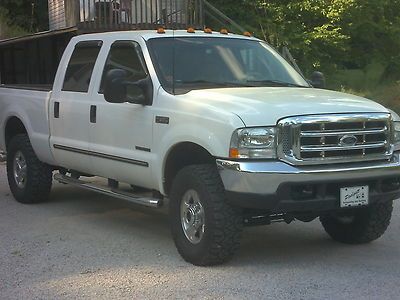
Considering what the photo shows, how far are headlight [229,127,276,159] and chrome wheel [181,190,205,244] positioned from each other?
611 millimetres

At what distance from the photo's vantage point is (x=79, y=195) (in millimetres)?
8641

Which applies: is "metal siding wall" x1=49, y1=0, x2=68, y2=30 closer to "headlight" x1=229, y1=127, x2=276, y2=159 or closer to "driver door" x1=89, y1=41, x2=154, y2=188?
"driver door" x1=89, y1=41, x2=154, y2=188

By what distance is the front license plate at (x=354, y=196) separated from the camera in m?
5.02

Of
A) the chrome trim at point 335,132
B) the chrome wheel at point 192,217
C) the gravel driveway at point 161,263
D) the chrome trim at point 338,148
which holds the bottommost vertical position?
the gravel driveway at point 161,263

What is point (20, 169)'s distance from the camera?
316 inches

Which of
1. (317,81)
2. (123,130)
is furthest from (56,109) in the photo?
(317,81)

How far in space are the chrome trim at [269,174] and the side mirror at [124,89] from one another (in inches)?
46.8

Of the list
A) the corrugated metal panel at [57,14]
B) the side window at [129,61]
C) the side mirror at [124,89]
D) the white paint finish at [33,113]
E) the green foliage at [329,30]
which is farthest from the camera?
the green foliage at [329,30]

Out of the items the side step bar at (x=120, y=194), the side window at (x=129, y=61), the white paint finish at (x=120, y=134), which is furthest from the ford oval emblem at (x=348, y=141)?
the side window at (x=129, y=61)

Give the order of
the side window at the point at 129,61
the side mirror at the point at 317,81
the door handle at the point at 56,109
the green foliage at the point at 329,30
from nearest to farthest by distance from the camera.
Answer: the side window at the point at 129,61 → the side mirror at the point at 317,81 → the door handle at the point at 56,109 → the green foliage at the point at 329,30

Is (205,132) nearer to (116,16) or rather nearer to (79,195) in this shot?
(79,195)

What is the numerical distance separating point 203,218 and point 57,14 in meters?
11.8

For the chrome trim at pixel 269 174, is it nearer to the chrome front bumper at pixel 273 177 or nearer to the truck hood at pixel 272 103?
the chrome front bumper at pixel 273 177

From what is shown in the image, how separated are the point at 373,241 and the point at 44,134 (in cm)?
382
